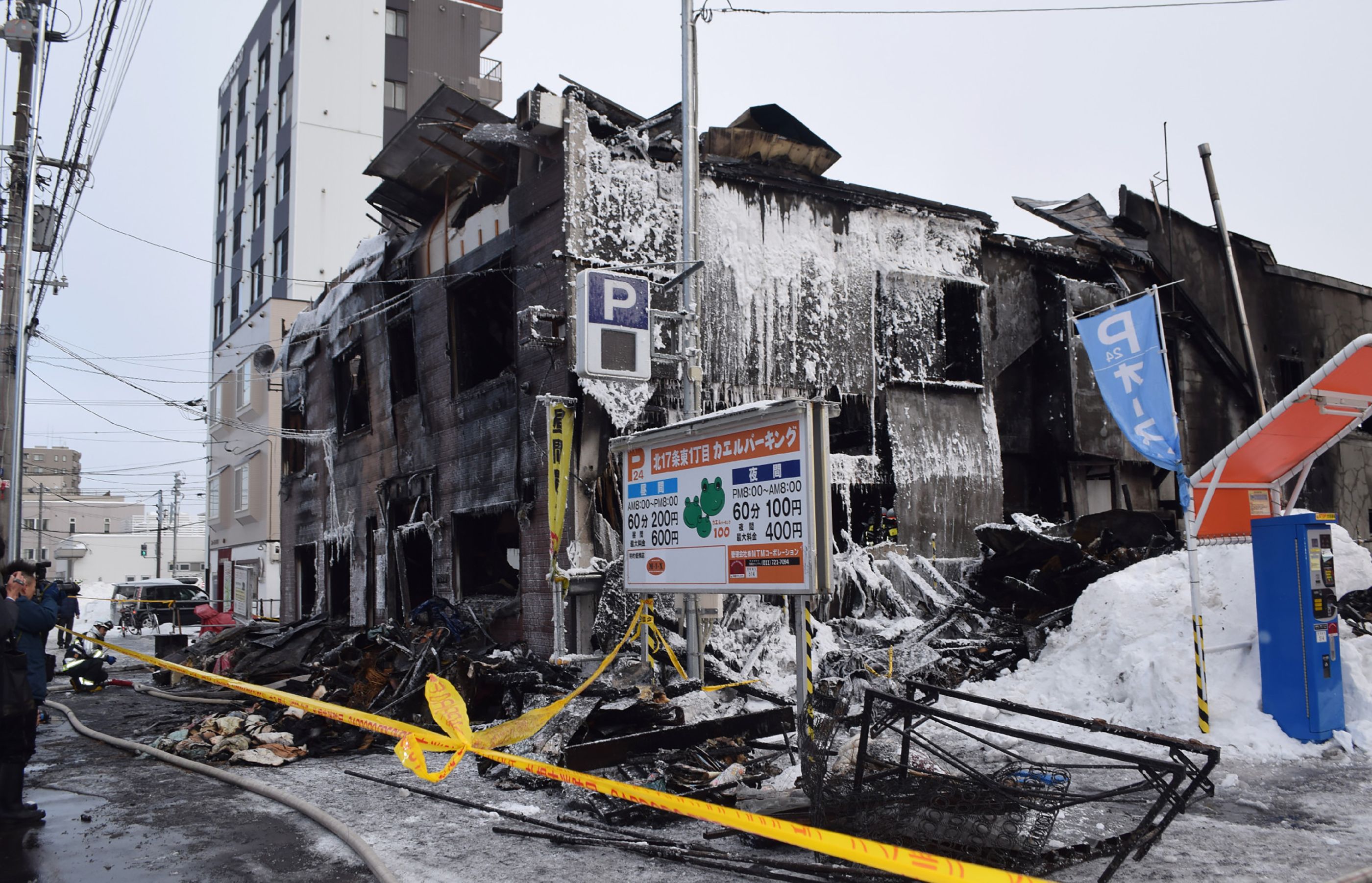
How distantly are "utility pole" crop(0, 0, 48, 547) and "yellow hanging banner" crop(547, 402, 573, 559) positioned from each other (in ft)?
41.3

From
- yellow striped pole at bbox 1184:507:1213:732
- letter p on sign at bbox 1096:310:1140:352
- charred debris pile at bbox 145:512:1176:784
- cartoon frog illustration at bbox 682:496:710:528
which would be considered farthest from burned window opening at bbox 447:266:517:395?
yellow striped pole at bbox 1184:507:1213:732

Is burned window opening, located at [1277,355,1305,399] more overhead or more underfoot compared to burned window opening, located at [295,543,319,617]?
more overhead

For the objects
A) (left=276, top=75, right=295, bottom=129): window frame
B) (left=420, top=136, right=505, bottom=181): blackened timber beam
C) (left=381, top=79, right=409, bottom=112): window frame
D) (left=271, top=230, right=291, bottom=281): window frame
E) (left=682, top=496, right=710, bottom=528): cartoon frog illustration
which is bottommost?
(left=682, top=496, right=710, bottom=528): cartoon frog illustration

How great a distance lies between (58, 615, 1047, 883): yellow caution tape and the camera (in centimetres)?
348

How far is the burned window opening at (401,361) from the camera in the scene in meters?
19.7

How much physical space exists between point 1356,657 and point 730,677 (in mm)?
6638

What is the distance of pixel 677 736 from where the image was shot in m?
7.50

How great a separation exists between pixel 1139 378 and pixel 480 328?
40.5 ft

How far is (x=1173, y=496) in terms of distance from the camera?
62.2 feet

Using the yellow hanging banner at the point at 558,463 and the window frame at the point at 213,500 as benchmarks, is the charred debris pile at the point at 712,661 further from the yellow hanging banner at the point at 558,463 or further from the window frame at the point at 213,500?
the window frame at the point at 213,500

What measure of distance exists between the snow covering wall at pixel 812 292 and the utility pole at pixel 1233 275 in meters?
4.87

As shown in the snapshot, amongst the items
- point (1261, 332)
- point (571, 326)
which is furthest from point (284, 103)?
point (1261, 332)

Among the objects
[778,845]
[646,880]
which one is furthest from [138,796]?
[778,845]

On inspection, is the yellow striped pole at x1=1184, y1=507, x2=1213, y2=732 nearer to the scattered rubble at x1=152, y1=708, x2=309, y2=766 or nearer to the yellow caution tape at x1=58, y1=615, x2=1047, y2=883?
the yellow caution tape at x1=58, y1=615, x2=1047, y2=883
